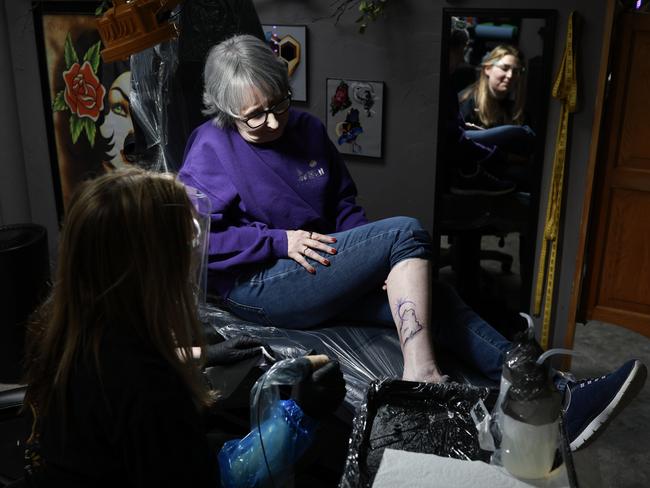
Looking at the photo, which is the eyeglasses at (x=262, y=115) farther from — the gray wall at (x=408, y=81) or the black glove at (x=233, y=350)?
the gray wall at (x=408, y=81)

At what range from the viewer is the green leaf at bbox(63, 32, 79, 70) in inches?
139

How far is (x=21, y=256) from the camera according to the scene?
279 cm

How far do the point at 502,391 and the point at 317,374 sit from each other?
343mm

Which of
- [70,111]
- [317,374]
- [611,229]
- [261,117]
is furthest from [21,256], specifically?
[611,229]

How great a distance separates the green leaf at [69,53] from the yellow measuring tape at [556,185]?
7.90ft

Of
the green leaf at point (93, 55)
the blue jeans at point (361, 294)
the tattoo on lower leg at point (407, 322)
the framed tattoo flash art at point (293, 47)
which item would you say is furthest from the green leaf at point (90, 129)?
the tattoo on lower leg at point (407, 322)

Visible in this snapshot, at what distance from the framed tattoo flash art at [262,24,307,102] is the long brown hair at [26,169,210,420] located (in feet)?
6.75

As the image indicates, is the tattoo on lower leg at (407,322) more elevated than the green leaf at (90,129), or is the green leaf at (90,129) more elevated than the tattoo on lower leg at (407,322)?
the green leaf at (90,129)

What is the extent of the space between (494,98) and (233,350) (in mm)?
1691

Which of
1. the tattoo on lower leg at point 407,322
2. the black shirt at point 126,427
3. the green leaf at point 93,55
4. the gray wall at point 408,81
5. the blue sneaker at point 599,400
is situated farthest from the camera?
the green leaf at point 93,55

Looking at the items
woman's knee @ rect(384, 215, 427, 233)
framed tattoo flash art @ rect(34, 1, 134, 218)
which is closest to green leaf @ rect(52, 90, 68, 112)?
framed tattoo flash art @ rect(34, 1, 134, 218)

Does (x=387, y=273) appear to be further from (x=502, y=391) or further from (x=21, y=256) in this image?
(x=21, y=256)

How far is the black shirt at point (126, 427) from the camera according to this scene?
0.99m

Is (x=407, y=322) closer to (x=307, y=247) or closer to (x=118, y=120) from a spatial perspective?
(x=307, y=247)
